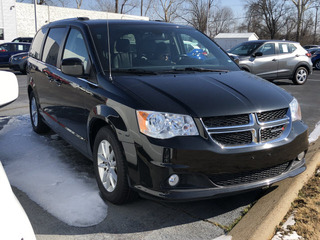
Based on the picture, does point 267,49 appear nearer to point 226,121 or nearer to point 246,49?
point 246,49

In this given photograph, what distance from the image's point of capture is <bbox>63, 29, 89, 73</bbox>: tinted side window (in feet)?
12.6

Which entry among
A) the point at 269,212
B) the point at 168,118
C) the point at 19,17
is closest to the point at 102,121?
the point at 168,118

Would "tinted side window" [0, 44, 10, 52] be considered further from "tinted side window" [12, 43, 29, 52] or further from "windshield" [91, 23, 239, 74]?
"windshield" [91, 23, 239, 74]

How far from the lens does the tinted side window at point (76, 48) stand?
3.85 meters

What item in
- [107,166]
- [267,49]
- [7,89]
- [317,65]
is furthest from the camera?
[317,65]

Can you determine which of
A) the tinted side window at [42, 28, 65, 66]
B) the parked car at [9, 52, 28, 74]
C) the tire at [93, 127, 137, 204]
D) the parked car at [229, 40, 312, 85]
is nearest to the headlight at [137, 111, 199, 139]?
the tire at [93, 127, 137, 204]

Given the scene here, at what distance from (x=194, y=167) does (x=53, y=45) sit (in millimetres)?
3103

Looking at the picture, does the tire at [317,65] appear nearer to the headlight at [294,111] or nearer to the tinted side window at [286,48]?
the tinted side window at [286,48]

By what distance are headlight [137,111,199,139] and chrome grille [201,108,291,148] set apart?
0.42ft

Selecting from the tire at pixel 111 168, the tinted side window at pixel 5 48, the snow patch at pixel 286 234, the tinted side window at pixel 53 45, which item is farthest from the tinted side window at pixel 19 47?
the snow patch at pixel 286 234

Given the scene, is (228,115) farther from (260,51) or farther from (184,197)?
(260,51)

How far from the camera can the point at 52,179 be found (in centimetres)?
392

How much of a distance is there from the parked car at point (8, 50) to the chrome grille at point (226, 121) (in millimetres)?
18298

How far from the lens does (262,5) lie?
64562mm
